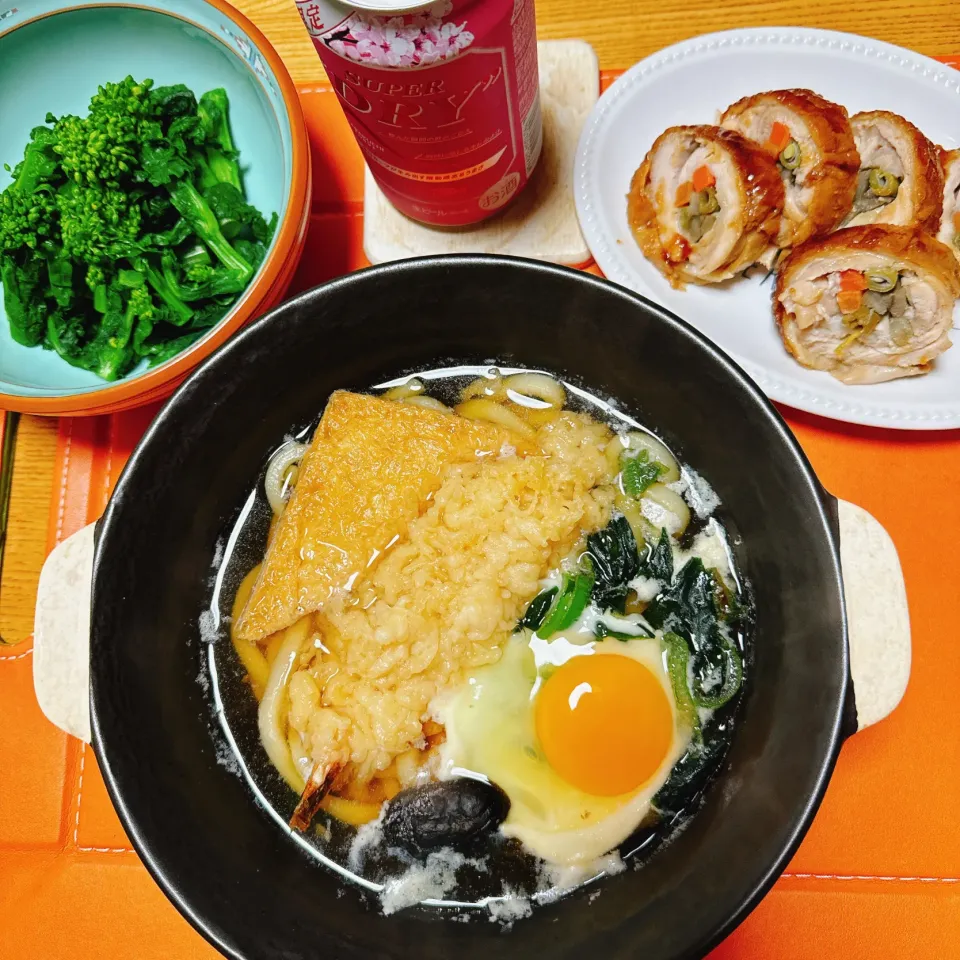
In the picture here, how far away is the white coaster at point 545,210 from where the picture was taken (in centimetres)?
181

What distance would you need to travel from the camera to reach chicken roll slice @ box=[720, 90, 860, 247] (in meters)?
1.69

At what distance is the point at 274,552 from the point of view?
5.30ft

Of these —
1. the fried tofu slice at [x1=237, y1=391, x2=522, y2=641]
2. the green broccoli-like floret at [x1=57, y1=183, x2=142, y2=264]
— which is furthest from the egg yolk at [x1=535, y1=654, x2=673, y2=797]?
the green broccoli-like floret at [x1=57, y1=183, x2=142, y2=264]

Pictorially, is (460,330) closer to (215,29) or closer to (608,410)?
(608,410)

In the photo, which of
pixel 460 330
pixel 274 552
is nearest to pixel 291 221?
pixel 460 330

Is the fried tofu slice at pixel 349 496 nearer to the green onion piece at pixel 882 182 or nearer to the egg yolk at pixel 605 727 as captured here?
the egg yolk at pixel 605 727

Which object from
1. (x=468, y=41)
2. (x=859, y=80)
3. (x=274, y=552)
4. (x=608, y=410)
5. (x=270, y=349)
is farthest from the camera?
(x=859, y=80)

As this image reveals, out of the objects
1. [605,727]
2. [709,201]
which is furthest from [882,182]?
[605,727]

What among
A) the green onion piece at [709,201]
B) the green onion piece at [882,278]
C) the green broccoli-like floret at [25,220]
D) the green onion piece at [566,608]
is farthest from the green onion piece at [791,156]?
the green broccoli-like floret at [25,220]

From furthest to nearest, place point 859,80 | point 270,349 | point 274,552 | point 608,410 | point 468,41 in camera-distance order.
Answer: point 859,80
point 608,410
point 274,552
point 270,349
point 468,41

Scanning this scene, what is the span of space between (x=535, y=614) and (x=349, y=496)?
18.5 inches

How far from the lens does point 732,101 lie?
1906 millimetres

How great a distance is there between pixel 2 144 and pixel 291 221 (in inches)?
35.1

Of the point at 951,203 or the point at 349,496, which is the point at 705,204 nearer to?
the point at 951,203
